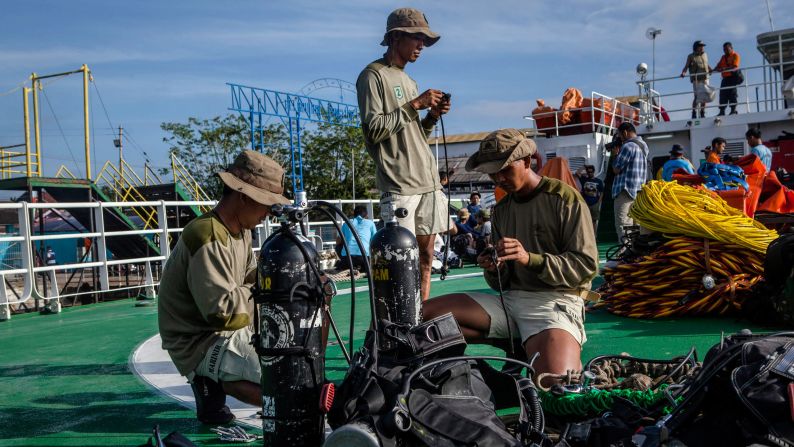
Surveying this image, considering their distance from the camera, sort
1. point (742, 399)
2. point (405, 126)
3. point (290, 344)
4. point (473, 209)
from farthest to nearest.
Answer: point (473, 209)
point (405, 126)
point (290, 344)
point (742, 399)

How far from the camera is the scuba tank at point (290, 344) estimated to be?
8.49 ft

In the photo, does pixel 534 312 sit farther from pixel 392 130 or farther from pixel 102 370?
pixel 102 370

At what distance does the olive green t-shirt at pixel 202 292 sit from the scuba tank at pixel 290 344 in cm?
67

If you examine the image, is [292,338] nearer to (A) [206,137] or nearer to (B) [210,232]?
(B) [210,232]

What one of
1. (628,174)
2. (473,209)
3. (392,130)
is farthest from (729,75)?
(392,130)

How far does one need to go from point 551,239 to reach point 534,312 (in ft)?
1.38

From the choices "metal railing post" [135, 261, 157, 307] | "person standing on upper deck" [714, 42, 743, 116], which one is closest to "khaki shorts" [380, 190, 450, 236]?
"metal railing post" [135, 261, 157, 307]

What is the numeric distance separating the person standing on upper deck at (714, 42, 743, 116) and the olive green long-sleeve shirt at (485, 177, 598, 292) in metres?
15.9

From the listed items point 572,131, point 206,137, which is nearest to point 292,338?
point 572,131

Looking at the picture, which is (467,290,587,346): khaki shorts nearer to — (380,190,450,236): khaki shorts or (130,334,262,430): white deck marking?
(380,190,450,236): khaki shorts

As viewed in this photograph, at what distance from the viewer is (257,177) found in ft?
10.9

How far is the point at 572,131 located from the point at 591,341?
17611 mm

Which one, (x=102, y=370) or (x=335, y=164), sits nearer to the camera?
(x=102, y=370)

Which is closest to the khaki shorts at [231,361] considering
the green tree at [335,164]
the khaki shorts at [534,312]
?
the khaki shorts at [534,312]
